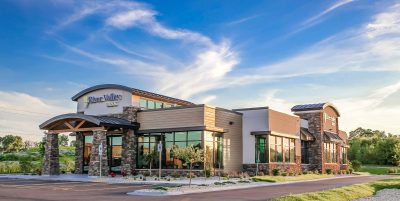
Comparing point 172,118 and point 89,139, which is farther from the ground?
point 172,118

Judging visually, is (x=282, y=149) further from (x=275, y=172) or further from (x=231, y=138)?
(x=231, y=138)

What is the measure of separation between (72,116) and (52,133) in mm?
3793

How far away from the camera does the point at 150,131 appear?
35562 mm

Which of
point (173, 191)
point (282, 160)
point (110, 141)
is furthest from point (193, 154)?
point (282, 160)

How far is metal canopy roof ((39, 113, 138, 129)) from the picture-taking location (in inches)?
1313

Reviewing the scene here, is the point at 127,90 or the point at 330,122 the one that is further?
the point at 330,122

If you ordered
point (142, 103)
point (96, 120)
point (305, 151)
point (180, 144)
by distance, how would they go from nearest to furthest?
point (96, 120) < point (180, 144) < point (142, 103) < point (305, 151)

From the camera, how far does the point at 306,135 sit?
45.9 meters

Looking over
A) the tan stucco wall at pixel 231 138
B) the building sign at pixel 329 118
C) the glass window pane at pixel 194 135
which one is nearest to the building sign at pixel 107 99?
the glass window pane at pixel 194 135

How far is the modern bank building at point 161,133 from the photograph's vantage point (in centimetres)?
3388

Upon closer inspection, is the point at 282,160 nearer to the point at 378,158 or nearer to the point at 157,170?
the point at 157,170

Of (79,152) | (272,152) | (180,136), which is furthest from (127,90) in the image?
(272,152)

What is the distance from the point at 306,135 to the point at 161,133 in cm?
1780

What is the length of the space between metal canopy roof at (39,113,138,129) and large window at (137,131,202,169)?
67.9 inches
